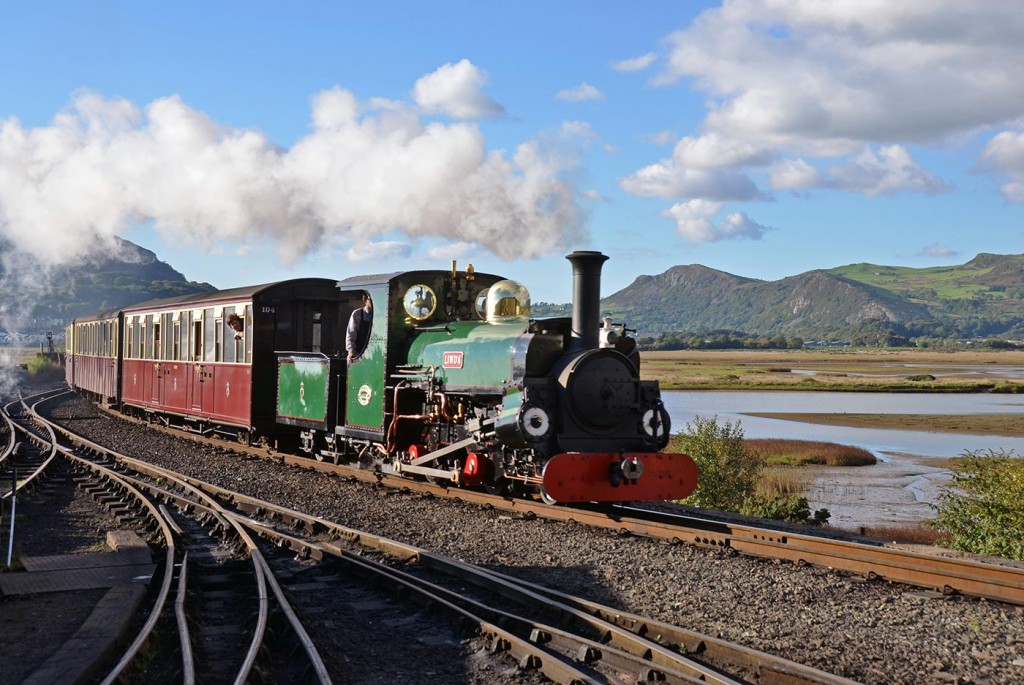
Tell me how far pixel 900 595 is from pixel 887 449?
33.1 meters

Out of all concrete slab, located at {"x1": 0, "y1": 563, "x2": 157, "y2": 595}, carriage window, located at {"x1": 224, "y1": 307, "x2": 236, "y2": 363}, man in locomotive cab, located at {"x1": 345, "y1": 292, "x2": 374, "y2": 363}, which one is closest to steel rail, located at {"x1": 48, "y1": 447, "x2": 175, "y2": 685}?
concrete slab, located at {"x1": 0, "y1": 563, "x2": 157, "y2": 595}

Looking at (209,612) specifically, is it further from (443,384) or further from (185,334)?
(185,334)

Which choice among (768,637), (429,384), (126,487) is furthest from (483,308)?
(768,637)

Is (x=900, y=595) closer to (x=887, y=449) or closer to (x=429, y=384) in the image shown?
(x=429, y=384)

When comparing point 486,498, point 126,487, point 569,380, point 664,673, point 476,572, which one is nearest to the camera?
point 664,673

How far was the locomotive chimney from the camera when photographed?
11.6 m

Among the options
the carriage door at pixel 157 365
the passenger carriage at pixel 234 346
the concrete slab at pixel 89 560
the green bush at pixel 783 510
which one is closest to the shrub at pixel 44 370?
the carriage door at pixel 157 365

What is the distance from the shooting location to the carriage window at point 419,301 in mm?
14445

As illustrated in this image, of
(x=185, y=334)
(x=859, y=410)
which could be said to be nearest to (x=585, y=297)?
(x=185, y=334)

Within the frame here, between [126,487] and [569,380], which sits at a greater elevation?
[569,380]

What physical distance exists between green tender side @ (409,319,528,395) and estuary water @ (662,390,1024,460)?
2302 centimetres

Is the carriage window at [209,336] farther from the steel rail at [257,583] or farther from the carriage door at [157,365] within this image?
the steel rail at [257,583]

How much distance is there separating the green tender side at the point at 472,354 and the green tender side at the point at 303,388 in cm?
291

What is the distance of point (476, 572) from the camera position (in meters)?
8.64
